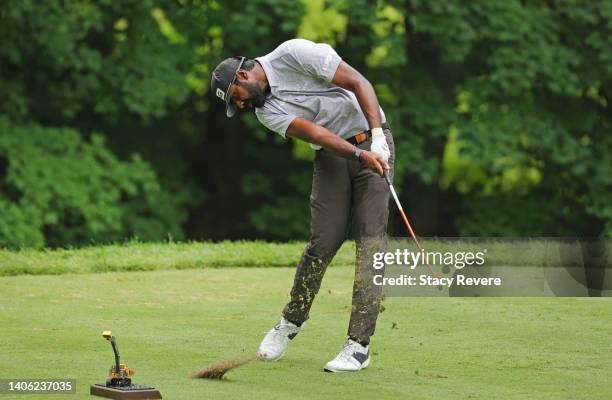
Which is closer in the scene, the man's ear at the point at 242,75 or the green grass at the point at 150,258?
the man's ear at the point at 242,75

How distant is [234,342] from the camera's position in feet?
22.5

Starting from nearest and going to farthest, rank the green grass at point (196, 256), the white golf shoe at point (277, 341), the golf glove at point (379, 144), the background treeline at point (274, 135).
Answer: the golf glove at point (379, 144)
the white golf shoe at point (277, 341)
the green grass at point (196, 256)
the background treeline at point (274, 135)

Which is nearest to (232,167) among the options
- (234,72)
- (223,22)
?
(223,22)

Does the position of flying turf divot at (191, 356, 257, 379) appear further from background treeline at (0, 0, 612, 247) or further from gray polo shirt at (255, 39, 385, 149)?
background treeline at (0, 0, 612, 247)

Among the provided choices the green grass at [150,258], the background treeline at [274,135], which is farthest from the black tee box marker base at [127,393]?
the background treeline at [274,135]

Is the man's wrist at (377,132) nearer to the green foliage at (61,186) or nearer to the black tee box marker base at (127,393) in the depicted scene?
the black tee box marker base at (127,393)

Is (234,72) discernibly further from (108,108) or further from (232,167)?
(232,167)

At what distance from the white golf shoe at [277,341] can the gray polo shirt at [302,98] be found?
0.96 metres

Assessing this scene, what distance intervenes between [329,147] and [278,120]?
12.1 inches

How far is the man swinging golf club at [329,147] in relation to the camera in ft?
20.4

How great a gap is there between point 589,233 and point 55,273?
11.8 meters

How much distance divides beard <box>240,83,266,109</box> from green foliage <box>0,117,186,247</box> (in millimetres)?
10301

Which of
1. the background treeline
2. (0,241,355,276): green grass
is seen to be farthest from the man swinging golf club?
the background treeline

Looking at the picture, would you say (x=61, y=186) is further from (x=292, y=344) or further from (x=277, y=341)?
(x=277, y=341)
